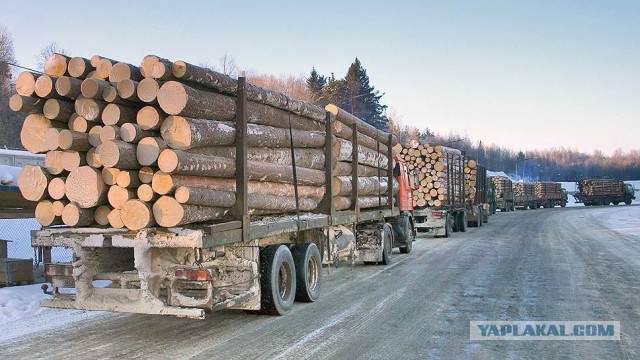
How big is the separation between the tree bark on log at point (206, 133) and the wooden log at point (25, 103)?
1.54 m

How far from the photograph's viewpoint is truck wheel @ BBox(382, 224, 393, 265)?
12960 millimetres

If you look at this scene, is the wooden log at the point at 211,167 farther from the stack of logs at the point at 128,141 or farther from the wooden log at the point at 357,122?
the wooden log at the point at 357,122

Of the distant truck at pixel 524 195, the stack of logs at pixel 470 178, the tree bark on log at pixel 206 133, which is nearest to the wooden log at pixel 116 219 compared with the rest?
the tree bark on log at pixel 206 133

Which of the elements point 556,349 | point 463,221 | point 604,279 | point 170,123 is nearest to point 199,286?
point 170,123

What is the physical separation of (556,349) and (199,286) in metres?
3.83

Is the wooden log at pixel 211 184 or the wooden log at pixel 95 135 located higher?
the wooden log at pixel 95 135

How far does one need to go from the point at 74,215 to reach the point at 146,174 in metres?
0.96

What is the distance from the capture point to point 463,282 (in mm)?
10312

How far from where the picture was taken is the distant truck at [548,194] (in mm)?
58188

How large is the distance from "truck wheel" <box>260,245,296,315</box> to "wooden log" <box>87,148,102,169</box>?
7.69ft

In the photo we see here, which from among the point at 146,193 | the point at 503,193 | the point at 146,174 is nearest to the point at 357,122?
the point at 146,174

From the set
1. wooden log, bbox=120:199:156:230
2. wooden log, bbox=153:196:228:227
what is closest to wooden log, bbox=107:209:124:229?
wooden log, bbox=120:199:156:230

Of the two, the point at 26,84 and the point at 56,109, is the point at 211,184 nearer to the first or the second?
the point at 56,109

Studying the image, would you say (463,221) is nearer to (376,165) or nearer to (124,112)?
(376,165)
